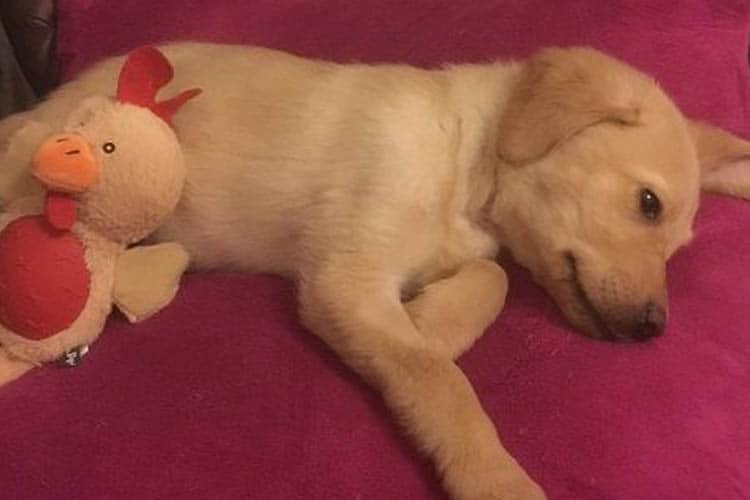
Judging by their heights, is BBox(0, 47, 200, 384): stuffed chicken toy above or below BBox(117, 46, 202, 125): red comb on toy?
below

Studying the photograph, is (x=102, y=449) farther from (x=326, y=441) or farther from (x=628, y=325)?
(x=628, y=325)

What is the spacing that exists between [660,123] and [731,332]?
367 millimetres

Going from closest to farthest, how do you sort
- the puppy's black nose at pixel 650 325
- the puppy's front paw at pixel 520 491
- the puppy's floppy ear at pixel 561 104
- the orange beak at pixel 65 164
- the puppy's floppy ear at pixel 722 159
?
the puppy's front paw at pixel 520 491, the orange beak at pixel 65 164, the puppy's black nose at pixel 650 325, the puppy's floppy ear at pixel 561 104, the puppy's floppy ear at pixel 722 159

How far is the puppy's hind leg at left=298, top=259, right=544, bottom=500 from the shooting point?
4.65 feet

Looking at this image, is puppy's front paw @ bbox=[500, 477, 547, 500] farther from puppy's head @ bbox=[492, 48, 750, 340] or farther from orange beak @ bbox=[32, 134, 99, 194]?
orange beak @ bbox=[32, 134, 99, 194]

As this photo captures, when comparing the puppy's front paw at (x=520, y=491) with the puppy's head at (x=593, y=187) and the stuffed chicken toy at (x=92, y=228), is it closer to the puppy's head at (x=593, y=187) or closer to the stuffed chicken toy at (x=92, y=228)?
the puppy's head at (x=593, y=187)

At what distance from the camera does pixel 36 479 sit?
1.41 meters

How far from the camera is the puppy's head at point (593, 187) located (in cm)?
173

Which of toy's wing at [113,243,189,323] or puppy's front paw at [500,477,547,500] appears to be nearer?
puppy's front paw at [500,477,547,500]

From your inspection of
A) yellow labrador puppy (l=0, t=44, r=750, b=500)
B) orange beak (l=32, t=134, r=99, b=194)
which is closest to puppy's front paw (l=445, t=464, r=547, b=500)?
yellow labrador puppy (l=0, t=44, r=750, b=500)

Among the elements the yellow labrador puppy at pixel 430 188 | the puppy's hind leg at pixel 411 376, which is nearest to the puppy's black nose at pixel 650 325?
the yellow labrador puppy at pixel 430 188

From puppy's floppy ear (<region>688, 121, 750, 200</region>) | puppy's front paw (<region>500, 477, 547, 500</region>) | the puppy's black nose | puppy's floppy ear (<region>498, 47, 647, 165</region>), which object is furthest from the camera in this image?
puppy's floppy ear (<region>688, 121, 750, 200</region>)

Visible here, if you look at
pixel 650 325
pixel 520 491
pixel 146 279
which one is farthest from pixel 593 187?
pixel 146 279

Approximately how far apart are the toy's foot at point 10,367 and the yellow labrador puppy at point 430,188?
0.32 meters
